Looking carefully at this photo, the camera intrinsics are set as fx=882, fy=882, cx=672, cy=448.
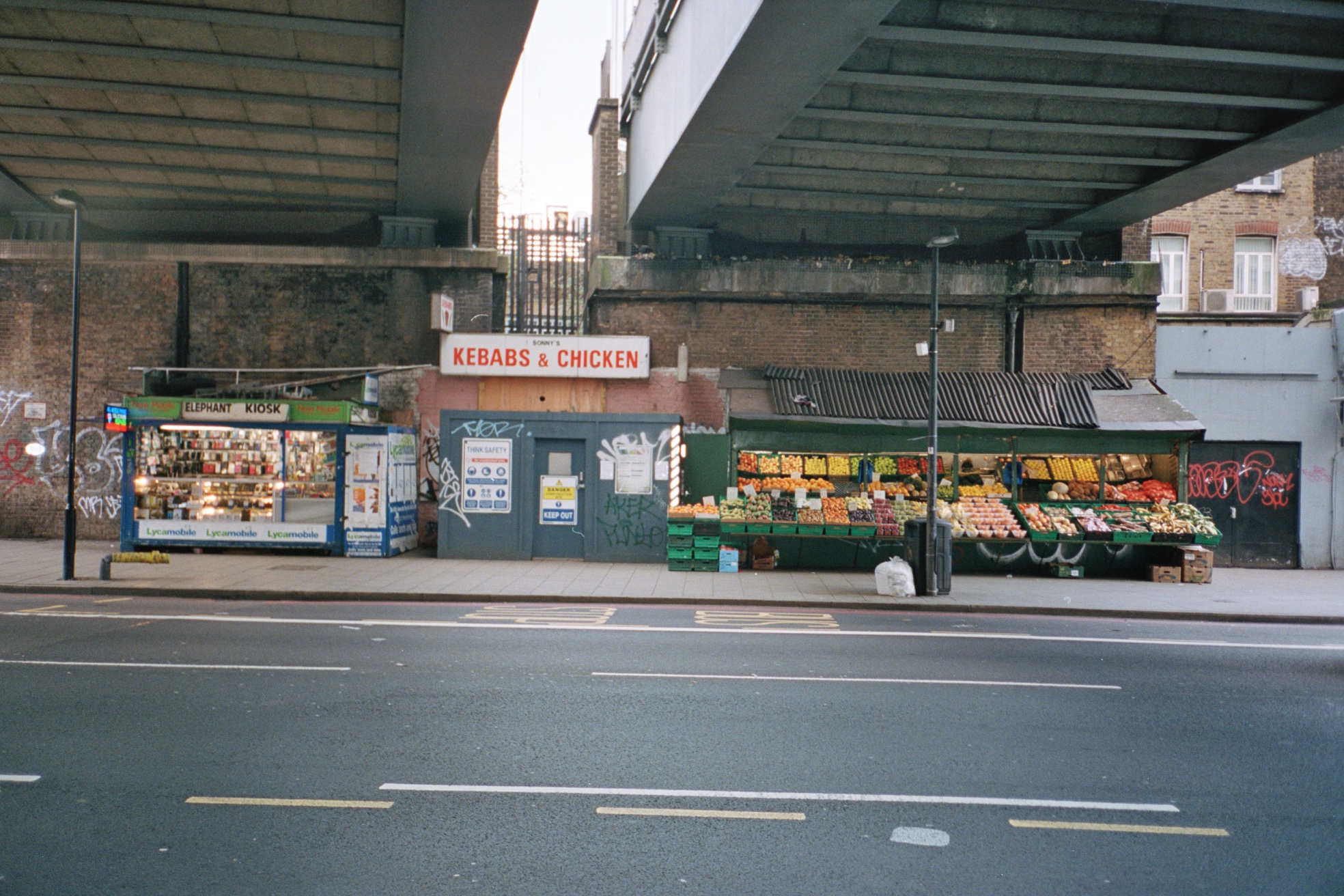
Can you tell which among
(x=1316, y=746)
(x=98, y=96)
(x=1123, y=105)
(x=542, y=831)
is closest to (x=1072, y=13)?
(x=1123, y=105)

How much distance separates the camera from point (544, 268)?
2247 centimetres

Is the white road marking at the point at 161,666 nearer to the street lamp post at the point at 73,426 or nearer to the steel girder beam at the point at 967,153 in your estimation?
the street lamp post at the point at 73,426

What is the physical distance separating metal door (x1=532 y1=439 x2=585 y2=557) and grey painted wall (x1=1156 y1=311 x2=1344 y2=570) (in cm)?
1284

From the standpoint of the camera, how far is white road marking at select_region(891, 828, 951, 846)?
16.1 ft

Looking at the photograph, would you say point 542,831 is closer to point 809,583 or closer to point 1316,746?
point 1316,746

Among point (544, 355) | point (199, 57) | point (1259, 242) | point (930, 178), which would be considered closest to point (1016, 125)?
point (930, 178)

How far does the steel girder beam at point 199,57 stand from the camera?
1244 centimetres

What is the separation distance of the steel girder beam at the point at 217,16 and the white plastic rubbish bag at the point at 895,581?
10589 millimetres

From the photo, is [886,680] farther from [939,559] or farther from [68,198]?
[68,198]

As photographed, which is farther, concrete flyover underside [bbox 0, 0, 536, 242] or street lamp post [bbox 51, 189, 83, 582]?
street lamp post [bbox 51, 189, 83, 582]

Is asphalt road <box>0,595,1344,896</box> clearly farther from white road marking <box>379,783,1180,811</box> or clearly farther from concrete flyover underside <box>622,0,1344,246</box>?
concrete flyover underside <box>622,0,1344,246</box>

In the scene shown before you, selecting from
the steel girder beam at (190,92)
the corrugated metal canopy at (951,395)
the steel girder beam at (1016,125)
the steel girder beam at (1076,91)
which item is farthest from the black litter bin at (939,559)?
the steel girder beam at (190,92)

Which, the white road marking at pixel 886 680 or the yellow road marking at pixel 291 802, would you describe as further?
the white road marking at pixel 886 680

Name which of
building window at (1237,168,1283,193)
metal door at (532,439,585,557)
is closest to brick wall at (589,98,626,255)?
metal door at (532,439,585,557)
